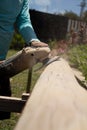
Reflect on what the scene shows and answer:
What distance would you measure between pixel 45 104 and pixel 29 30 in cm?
227

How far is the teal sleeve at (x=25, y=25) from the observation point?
15.2ft

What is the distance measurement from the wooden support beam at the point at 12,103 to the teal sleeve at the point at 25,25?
0.89 meters

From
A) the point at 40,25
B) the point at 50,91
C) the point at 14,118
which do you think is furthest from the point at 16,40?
the point at 50,91

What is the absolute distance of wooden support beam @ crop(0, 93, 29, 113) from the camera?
3774 mm

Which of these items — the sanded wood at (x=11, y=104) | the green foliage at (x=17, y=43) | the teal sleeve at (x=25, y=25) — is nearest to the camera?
the sanded wood at (x=11, y=104)

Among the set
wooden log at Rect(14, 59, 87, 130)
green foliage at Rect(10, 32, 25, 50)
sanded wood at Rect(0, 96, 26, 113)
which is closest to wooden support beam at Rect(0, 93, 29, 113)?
sanded wood at Rect(0, 96, 26, 113)

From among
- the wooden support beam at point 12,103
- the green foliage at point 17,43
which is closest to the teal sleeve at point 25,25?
the wooden support beam at point 12,103

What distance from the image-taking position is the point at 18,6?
465cm

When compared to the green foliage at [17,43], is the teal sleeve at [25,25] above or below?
above

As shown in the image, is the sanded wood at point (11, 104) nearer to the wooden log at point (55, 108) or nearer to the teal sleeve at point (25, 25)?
the wooden log at point (55, 108)

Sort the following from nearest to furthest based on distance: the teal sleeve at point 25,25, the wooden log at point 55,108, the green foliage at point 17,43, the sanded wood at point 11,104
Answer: the wooden log at point 55,108 < the sanded wood at point 11,104 < the teal sleeve at point 25,25 < the green foliage at point 17,43

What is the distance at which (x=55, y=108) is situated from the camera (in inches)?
94.3

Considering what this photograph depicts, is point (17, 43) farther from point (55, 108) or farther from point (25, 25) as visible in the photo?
point (55, 108)

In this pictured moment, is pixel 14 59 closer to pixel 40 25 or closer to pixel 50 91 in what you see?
pixel 50 91
